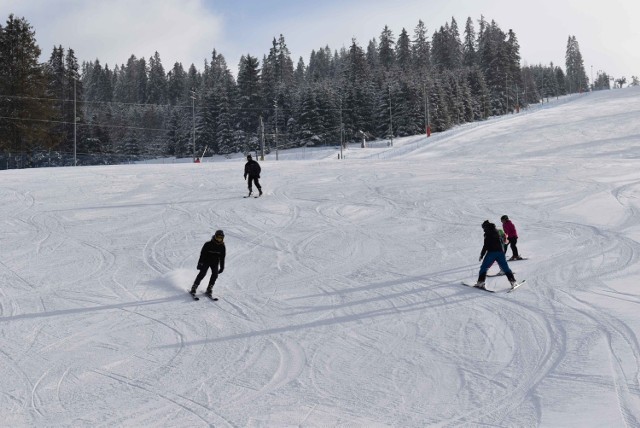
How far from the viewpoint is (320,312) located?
26.6ft

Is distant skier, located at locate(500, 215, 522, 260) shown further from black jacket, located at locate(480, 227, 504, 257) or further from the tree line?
the tree line

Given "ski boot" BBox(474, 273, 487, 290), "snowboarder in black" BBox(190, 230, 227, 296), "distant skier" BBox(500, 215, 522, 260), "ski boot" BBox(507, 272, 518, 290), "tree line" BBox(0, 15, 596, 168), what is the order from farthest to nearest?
1. "tree line" BBox(0, 15, 596, 168)
2. "distant skier" BBox(500, 215, 522, 260)
3. "ski boot" BBox(474, 273, 487, 290)
4. "snowboarder in black" BBox(190, 230, 227, 296)
5. "ski boot" BBox(507, 272, 518, 290)

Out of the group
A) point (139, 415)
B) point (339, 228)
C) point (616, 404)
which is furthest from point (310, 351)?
point (339, 228)

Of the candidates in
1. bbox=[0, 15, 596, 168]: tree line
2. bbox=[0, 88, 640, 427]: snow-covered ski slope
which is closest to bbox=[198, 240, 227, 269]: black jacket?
bbox=[0, 88, 640, 427]: snow-covered ski slope

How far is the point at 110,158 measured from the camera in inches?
2552

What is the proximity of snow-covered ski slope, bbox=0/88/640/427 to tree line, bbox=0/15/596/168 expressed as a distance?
28761 millimetres

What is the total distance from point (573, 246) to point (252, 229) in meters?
8.03

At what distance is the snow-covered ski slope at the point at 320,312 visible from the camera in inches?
212

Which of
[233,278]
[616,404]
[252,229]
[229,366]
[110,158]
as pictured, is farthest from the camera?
[110,158]

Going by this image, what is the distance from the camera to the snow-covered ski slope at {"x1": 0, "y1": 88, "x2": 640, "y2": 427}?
212 inches

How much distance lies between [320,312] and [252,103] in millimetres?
74019

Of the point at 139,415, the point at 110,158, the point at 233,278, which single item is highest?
the point at 110,158

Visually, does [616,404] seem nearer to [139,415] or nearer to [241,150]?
[139,415]

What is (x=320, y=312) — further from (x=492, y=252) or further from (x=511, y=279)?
(x=511, y=279)
